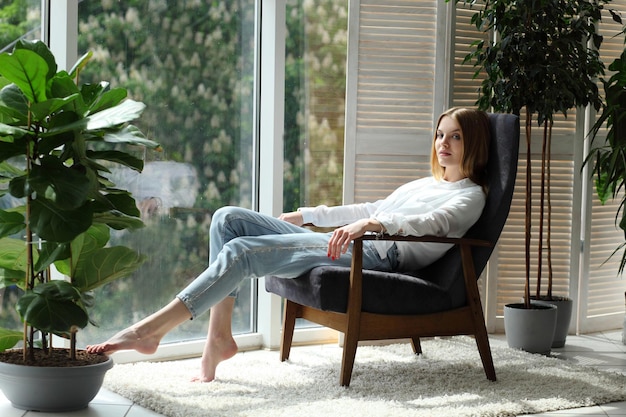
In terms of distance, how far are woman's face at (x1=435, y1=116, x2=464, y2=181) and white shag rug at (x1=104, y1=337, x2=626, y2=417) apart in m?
0.79

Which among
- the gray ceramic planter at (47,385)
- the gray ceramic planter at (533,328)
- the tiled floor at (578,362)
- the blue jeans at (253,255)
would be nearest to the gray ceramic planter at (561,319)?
the tiled floor at (578,362)

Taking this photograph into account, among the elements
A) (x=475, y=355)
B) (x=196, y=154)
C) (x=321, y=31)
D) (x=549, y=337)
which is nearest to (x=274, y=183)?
(x=196, y=154)

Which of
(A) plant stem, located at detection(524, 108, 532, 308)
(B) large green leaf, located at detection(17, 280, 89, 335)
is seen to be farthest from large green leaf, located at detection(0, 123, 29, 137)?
(A) plant stem, located at detection(524, 108, 532, 308)

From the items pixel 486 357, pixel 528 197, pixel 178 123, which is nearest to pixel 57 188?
pixel 178 123

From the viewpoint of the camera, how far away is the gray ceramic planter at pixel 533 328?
3893mm

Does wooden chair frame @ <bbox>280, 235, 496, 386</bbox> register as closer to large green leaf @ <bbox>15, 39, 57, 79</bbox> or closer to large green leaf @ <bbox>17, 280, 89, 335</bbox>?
large green leaf @ <bbox>17, 280, 89, 335</bbox>

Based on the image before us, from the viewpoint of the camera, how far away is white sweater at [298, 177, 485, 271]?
318cm

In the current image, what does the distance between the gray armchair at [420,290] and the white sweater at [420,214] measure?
0.05m

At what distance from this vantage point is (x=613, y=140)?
4.28 metres

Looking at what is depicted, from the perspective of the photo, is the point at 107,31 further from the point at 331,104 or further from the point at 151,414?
the point at 151,414

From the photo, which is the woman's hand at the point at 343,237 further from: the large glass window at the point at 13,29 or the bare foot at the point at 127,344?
the large glass window at the point at 13,29

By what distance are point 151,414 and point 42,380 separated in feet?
1.16

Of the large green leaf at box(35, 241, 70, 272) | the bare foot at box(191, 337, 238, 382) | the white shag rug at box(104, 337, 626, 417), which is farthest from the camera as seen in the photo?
the bare foot at box(191, 337, 238, 382)

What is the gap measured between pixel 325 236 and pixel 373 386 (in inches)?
23.6
